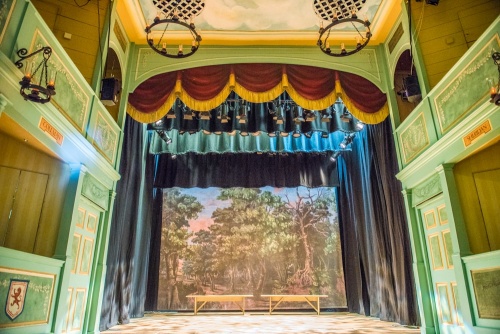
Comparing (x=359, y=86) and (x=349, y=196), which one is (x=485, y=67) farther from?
(x=349, y=196)

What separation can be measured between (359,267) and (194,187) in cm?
511

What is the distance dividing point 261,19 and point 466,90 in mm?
3463

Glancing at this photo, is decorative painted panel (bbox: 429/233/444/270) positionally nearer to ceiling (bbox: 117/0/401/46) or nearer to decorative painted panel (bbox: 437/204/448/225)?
decorative painted panel (bbox: 437/204/448/225)

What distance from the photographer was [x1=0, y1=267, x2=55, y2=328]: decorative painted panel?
123 inches

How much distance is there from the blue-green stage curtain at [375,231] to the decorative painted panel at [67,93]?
5.38 m

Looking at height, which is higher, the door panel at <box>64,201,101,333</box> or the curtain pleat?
the curtain pleat

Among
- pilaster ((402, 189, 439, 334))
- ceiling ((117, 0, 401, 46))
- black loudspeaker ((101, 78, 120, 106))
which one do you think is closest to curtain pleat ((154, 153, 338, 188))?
ceiling ((117, 0, 401, 46))

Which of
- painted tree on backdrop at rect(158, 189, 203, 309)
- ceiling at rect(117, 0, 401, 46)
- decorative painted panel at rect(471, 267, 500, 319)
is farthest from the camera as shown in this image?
painted tree on backdrop at rect(158, 189, 203, 309)

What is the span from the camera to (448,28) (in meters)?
5.02

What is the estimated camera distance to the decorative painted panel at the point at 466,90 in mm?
3640

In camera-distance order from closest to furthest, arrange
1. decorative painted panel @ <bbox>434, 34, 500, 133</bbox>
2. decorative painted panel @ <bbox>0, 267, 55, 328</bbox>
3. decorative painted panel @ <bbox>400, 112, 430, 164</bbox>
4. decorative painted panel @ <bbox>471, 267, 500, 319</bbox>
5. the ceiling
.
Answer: decorative painted panel @ <bbox>0, 267, 55, 328</bbox> → decorative painted panel @ <bbox>471, 267, 500, 319</bbox> → decorative painted panel @ <bbox>434, 34, 500, 133</bbox> → decorative painted panel @ <bbox>400, 112, 430, 164</bbox> → the ceiling

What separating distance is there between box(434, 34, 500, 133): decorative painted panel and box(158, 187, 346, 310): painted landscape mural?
6082 mm

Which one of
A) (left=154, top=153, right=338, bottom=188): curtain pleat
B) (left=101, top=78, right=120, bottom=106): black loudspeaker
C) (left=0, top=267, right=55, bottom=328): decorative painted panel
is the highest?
(left=154, top=153, right=338, bottom=188): curtain pleat

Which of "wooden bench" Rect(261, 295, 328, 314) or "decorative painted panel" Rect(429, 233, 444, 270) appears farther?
"wooden bench" Rect(261, 295, 328, 314)
